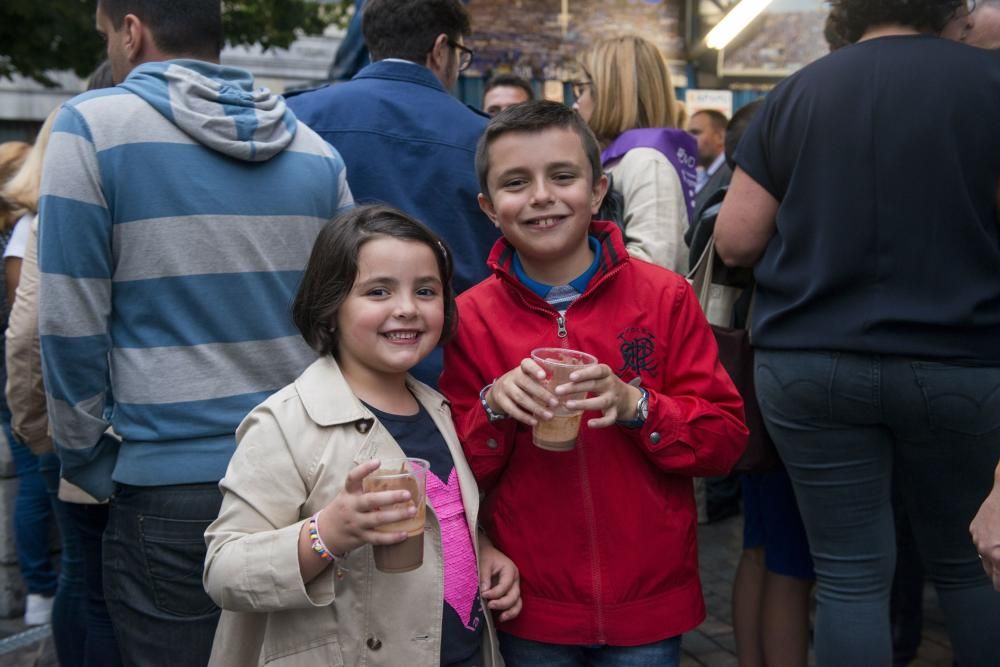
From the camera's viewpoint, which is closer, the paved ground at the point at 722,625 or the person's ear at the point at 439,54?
the person's ear at the point at 439,54

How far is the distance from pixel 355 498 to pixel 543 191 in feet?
2.88

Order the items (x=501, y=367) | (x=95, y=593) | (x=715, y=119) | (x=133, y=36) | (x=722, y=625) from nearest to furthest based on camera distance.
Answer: (x=501, y=367) < (x=133, y=36) < (x=95, y=593) < (x=722, y=625) < (x=715, y=119)

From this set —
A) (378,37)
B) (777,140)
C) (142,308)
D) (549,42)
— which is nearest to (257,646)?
(142,308)

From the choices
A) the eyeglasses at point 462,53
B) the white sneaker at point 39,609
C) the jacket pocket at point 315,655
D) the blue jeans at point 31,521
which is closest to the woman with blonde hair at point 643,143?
the eyeglasses at point 462,53

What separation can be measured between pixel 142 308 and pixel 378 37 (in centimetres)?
145

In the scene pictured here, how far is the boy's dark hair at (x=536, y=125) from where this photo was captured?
211 centimetres

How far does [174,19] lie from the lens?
2338mm

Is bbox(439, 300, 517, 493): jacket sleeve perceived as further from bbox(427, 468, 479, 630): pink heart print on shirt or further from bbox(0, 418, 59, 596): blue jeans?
bbox(0, 418, 59, 596): blue jeans

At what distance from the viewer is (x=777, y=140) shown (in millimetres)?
2430

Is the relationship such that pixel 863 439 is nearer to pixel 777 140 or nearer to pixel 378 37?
pixel 777 140

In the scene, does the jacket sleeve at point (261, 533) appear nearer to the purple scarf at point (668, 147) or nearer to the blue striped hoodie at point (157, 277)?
the blue striped hoodie at point (157, 277)

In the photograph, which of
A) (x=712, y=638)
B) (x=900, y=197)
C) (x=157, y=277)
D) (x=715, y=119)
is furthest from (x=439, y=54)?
(x=715, y=119)

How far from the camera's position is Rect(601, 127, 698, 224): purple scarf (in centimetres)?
332

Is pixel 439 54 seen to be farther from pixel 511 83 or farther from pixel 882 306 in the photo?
pixel 511 83
